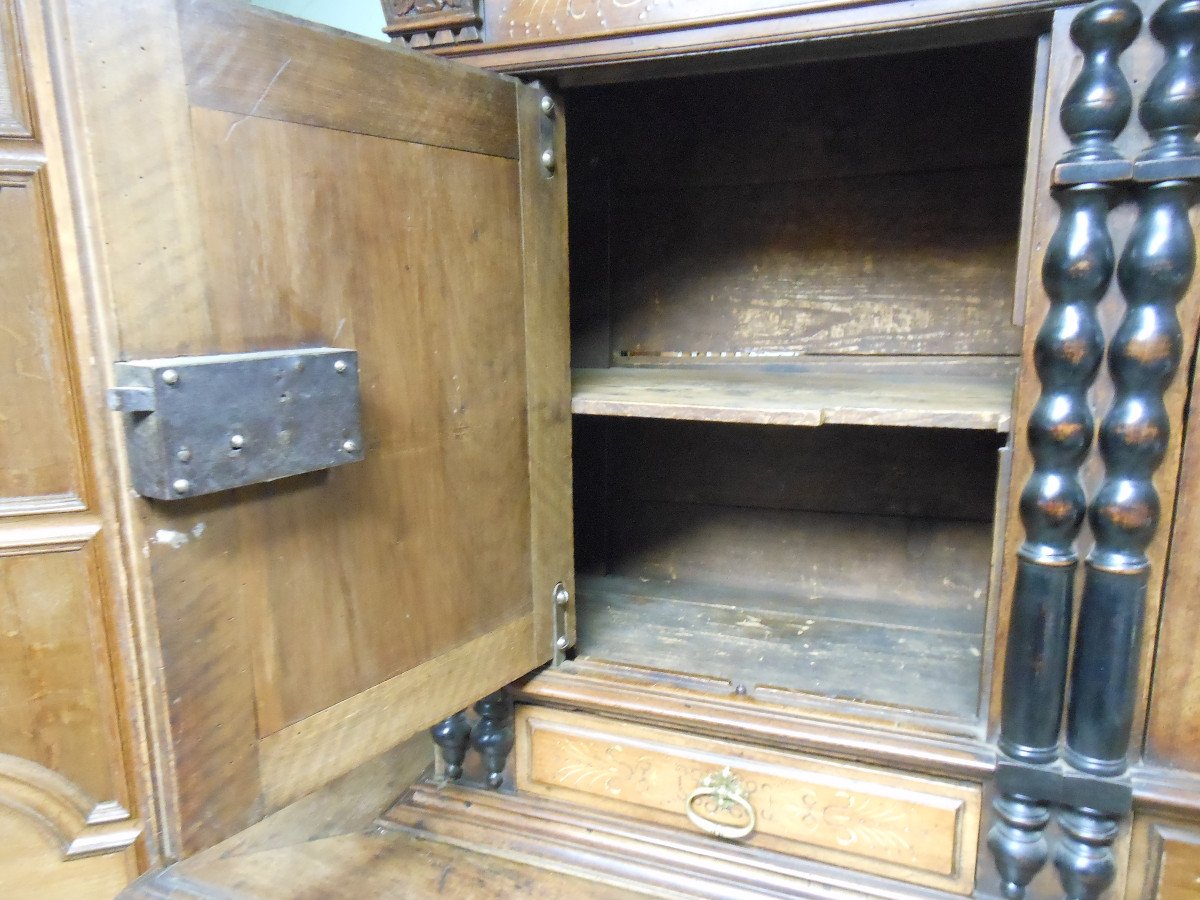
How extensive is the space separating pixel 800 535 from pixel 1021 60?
0.78m

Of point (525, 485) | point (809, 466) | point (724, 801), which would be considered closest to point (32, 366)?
point (525, 485)

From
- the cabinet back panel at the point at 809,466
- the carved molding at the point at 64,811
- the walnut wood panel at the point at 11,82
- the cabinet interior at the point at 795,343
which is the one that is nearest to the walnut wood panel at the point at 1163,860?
the cabinet interior at the point at 795,343

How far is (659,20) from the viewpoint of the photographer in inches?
31.2

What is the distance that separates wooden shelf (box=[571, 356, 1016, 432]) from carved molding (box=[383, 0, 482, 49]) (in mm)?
418

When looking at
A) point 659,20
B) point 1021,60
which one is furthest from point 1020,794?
point 1021,60

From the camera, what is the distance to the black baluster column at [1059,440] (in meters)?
0.68

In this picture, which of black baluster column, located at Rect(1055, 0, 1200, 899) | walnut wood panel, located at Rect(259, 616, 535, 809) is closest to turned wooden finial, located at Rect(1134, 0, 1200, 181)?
black baluster column, located at Rect(1055, 0, 1200, 899)

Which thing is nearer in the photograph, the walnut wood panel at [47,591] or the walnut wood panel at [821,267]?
the walnut wood panel at [47,591]

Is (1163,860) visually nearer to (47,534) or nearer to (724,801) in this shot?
(724,801)

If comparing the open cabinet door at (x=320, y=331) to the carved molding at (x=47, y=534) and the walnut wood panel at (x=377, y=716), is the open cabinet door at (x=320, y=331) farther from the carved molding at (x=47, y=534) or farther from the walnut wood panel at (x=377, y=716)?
the carved molding at (x=47, y=534)

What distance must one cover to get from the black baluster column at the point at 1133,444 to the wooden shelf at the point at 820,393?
0.11 m

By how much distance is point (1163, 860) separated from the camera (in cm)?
78

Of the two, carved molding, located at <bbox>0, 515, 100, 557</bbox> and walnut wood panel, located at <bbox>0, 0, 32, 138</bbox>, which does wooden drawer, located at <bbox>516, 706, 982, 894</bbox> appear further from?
walnut wood panel, located at <bbox>0, 0, 32, 138</bbox>

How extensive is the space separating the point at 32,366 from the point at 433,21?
524 mm
